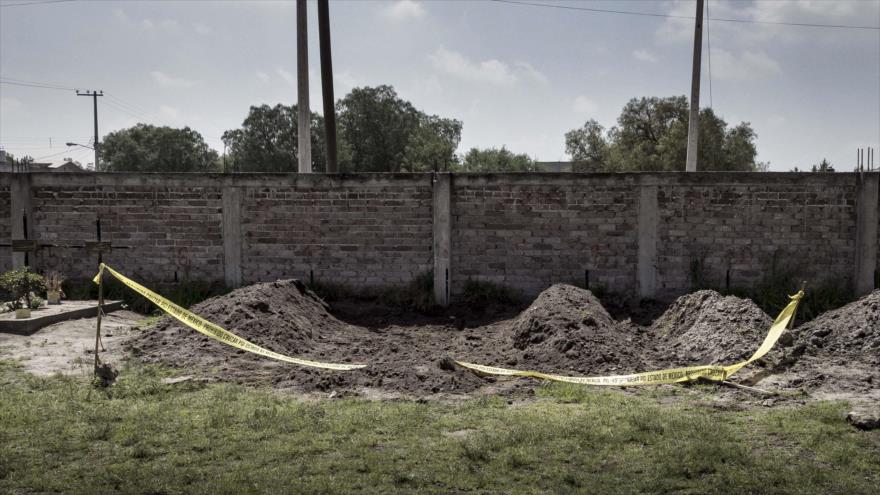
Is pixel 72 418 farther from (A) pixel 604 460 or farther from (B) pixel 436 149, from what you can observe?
(B) pixel 436 149

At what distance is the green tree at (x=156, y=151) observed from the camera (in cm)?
5578

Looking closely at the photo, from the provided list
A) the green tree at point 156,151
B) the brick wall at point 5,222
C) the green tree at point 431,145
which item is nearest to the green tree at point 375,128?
the green tree at point 431,145

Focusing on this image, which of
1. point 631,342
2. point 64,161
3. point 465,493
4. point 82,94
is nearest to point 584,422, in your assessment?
point 465,493

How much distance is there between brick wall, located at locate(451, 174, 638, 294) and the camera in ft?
38.5

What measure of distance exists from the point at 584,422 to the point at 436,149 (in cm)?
4216

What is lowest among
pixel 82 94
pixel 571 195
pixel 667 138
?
pixel 571 195

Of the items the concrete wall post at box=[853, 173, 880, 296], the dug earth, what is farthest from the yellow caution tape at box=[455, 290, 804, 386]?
the concrete wall post at box=[853, 173, 880, 296]

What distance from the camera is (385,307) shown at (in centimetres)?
1166

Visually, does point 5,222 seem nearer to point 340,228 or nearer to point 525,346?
point 340,228

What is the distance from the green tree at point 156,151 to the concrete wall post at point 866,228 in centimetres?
5330

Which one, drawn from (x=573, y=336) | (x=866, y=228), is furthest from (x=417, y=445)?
(x=866, y=228)

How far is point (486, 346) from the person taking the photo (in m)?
9.05

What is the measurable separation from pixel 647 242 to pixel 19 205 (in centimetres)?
1165

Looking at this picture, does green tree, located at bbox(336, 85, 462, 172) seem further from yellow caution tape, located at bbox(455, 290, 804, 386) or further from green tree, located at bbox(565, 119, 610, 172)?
yellow caution tape, located at bbox(455, 290, 804, 386)
